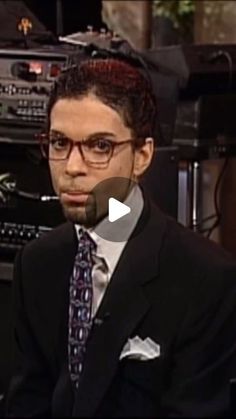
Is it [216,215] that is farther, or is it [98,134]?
[216,215]

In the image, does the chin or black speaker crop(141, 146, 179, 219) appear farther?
black speaker crop(141, 146, 179, 219)

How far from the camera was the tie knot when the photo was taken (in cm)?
123

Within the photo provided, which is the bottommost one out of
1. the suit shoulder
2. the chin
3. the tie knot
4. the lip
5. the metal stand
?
the metal stand

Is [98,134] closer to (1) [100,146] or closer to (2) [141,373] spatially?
(1) [100,146]

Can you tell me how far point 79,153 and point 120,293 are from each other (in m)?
0.18

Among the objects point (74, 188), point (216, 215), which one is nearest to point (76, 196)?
point (74, 188)

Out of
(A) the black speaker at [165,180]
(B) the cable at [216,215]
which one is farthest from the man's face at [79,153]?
(B) the cable at [216,215]

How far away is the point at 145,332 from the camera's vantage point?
4.00 ft

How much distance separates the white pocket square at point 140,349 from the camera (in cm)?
120

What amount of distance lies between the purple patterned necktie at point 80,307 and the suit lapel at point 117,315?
3cm

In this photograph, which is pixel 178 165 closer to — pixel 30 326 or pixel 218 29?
pixel 30 326

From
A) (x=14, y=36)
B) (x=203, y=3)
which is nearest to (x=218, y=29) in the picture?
(x=203, y=3)

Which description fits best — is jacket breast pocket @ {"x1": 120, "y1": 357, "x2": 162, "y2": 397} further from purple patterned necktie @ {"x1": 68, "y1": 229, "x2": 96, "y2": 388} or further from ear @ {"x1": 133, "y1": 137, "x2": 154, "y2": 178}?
ear @ {"x1": 133, "y1": 137, "x2": 154, "y2": 178}

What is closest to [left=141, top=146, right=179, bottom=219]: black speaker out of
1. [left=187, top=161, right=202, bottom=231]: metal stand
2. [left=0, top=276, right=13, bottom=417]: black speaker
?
[left=187, top=161, right=202, bottom=231]: metal stand
